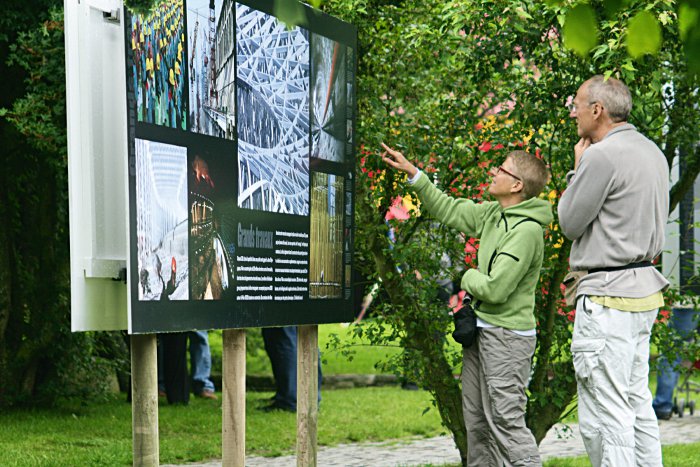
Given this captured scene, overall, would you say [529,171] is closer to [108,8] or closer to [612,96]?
[612,96]

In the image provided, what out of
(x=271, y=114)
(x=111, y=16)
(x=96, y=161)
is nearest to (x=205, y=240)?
(x=96, y=161)

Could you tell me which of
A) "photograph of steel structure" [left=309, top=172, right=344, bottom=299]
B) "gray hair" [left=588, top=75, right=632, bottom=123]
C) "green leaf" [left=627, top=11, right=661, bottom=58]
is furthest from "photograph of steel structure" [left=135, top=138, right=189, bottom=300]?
"green leaf" [left=627, top=11, right=661, bottom=58]

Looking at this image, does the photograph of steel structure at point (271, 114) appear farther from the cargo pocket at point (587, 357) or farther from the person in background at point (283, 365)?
the person in background at point (283, 365)

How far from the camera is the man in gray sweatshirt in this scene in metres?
5.45

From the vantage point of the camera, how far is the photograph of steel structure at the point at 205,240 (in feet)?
17.6

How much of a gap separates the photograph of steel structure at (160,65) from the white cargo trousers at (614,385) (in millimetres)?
2179

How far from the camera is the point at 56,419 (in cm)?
1038

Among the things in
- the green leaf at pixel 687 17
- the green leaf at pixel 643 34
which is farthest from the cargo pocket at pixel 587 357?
the green leaf at pixel 643 34

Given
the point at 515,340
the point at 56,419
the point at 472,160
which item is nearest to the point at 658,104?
the point at 472,160

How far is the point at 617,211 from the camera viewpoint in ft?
18.1

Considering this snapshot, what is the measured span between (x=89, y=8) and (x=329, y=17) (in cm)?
206

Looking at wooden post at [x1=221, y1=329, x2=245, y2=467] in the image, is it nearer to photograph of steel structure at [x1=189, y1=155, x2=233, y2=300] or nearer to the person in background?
photograph of steel structure at [x1=189, y1=155, x2=233, y2=300]

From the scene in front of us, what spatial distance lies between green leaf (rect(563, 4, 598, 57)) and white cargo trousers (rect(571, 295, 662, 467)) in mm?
2476

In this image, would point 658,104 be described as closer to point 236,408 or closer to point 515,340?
point 515,340
